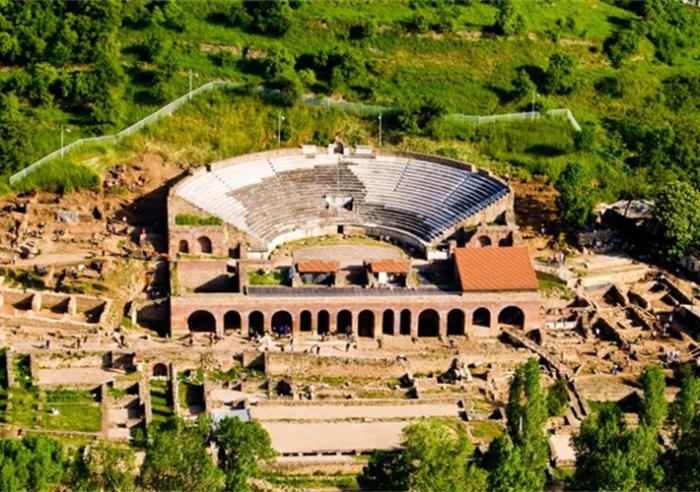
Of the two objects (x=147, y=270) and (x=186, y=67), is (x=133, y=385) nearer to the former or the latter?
(x=147, y=270)

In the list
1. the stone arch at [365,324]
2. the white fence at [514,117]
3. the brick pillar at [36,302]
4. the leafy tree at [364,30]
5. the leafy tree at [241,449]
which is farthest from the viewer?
the leafy tree at [364,30]

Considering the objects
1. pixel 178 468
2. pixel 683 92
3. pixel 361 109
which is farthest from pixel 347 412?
pixel 683 92

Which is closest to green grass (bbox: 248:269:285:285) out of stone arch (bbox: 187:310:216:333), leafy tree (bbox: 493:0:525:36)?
stone arch (bbox: 187:310:216:333)

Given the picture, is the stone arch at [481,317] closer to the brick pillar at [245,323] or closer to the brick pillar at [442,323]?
the brick pillar at [442,323]

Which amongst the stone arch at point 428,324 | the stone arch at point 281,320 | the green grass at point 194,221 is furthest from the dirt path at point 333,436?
the green grass at point 194,221

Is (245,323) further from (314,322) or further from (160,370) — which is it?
(160,370)
